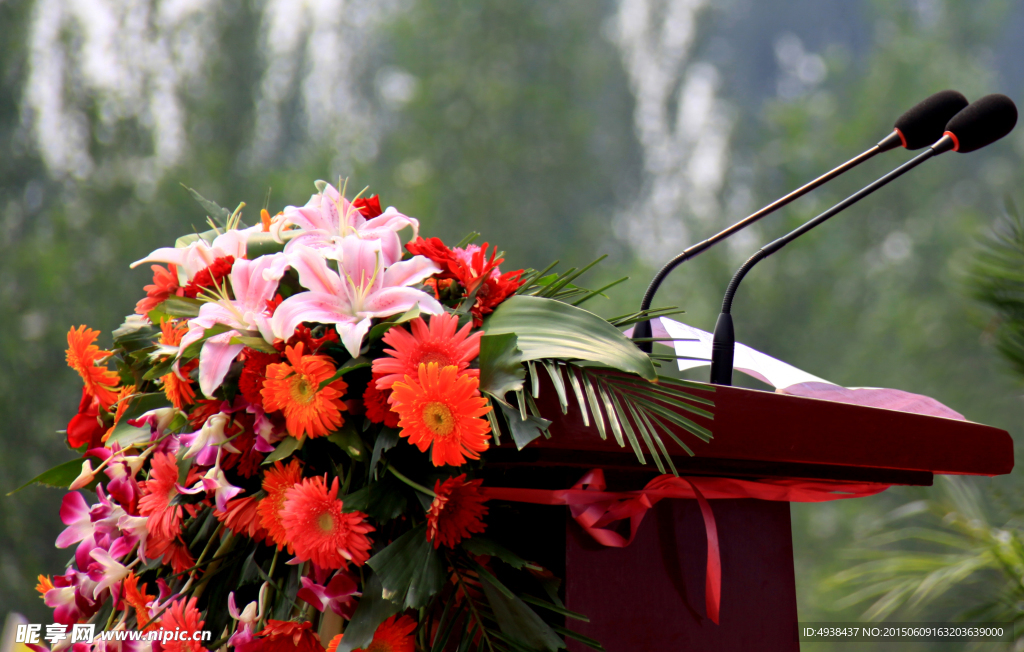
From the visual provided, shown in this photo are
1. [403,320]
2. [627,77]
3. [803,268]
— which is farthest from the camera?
[627,77]

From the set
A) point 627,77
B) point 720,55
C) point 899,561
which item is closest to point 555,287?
point 899,561

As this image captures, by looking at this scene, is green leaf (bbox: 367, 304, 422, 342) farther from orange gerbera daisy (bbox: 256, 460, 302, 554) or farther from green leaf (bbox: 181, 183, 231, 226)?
green leaf (bbox: 181, 183, 231, 226)

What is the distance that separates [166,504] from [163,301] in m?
0.13

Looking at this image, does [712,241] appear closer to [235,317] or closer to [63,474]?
[235,317]

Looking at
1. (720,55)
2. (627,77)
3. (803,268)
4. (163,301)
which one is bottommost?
(163,301)

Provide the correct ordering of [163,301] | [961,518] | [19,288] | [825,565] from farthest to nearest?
[825,565]
[19,288]
[961,518]
[163,301]

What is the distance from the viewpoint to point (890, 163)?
8367mm

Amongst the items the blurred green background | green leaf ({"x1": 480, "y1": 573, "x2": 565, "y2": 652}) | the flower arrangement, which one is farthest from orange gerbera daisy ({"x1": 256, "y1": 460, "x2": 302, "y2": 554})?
the blurred green background

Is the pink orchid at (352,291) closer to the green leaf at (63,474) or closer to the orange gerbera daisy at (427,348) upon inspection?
the orange gerbera daisy at (427,348)

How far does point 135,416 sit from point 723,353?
386 mm

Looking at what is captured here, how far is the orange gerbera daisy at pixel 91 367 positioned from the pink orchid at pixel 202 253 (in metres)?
0.09

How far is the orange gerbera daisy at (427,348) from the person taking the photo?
1.29 feet

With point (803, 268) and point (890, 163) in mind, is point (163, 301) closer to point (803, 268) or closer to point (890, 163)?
point (803, 268)

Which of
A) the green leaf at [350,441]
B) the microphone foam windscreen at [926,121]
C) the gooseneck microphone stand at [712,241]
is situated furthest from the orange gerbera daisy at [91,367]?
the microphone foam windscreen at [926,121]
